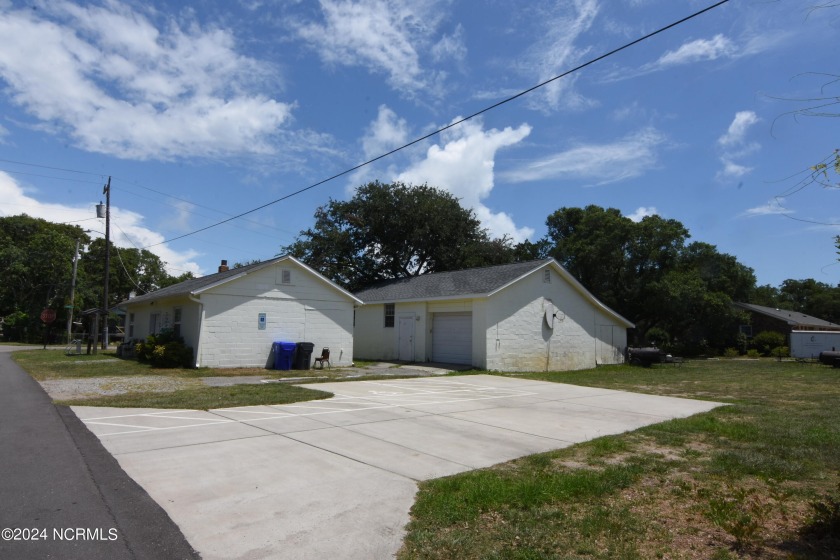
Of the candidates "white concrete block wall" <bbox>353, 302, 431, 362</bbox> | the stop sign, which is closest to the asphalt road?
"white concrete block wall" <bbox>353, 302, 431, 362</bbox>

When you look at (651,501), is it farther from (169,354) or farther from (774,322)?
(774,322)

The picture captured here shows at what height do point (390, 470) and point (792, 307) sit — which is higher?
point (792, 307)

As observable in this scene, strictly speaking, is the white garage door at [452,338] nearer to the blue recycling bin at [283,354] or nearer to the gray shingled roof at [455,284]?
the gray shingled roof at [455,284]

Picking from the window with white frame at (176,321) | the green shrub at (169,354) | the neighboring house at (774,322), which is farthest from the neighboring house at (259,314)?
the neighboring house at (774,322)

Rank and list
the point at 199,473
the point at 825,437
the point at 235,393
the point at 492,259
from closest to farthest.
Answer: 1. the point at 199,473
2. the point at 825,437
3. the point at 235,393
4. the point at 492,259

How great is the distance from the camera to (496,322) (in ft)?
70.3

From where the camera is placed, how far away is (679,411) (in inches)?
450

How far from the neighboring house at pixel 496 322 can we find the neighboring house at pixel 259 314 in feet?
→ 10.5

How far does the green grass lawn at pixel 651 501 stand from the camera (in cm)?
416

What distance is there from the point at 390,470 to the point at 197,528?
241cm

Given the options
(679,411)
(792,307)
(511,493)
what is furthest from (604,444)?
(792,307)

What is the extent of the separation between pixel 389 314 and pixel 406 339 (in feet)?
6.51

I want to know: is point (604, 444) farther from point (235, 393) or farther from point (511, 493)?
point (235, 393)

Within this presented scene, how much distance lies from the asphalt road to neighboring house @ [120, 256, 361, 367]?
11.6 meters
